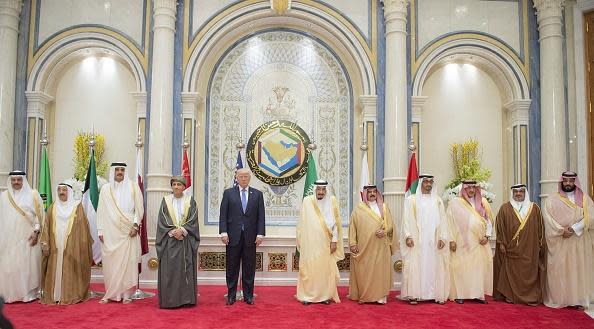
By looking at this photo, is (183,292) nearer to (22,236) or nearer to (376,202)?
(22,236)

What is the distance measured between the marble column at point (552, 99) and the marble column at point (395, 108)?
205 centimetres

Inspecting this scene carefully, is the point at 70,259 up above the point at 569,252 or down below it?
below

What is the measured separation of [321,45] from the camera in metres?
8.77

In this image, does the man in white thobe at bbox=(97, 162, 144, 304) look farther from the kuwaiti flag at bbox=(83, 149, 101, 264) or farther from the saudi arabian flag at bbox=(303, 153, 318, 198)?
the saudi arabian flag at bbox=(303, 153, 318, 198)

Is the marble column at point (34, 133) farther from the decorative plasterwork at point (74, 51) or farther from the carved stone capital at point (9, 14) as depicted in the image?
the carved stone capital at point (9, 14)

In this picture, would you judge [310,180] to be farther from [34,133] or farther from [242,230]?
[34,133]

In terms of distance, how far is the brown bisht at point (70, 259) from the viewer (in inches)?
249

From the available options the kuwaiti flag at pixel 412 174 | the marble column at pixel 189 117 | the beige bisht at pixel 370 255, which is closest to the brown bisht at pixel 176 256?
the beige bisht at pixel 370 255

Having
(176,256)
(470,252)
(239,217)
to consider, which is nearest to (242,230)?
(239,217)

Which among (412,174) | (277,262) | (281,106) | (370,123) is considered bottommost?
(277,262)

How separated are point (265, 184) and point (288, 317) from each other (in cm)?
318

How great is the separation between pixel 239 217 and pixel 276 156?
223 cm

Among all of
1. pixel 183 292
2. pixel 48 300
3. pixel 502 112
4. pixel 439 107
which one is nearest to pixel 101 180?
pixel 48 300

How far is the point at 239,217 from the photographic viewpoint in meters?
6.42
